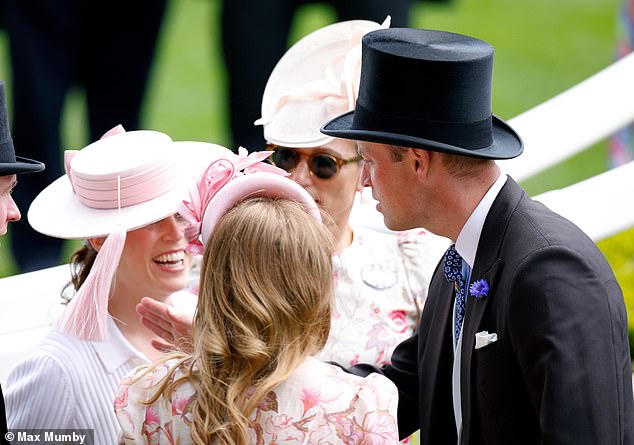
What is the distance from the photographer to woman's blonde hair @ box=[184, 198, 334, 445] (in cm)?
253

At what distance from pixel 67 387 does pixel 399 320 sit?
1.15 m

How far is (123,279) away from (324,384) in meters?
1.03

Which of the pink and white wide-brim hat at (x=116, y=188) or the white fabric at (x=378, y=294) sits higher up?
the pink and white wide-brim hat at (x=116, y=188)

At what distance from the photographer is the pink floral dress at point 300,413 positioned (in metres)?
2.52

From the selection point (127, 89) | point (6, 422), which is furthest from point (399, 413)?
point (127, 89)

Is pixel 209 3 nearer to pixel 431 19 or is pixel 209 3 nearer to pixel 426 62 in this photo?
pixel 431 19

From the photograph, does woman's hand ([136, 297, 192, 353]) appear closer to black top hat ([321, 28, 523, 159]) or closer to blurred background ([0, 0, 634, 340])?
black top hat ([321, 28, 523, 159])

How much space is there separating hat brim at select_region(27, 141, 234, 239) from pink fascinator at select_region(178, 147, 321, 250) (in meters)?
0.24

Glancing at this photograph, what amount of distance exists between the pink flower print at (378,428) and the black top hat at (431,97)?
728 millimetres

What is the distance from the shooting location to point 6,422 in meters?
2.93

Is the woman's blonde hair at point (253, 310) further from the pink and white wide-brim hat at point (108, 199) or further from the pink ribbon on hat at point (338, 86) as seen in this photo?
the pink ribbon on hat at point (338, 86)

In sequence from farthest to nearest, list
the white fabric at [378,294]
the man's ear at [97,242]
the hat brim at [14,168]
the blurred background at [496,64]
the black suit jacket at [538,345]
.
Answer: the blurred background at [496,64]
the white fabric at [378,294]
the man's ear at [97,242]
the hat brim at [14,168]
the black suit jacket at [538,345]

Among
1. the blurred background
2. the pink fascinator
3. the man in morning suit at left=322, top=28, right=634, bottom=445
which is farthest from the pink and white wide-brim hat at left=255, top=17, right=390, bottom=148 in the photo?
the blurred background

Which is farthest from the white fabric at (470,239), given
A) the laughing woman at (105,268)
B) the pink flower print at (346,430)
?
the laughing woman at (105,268)
